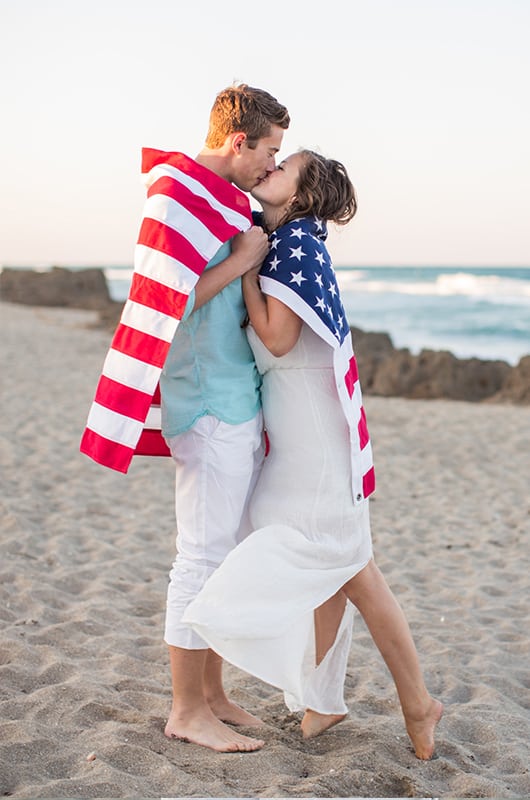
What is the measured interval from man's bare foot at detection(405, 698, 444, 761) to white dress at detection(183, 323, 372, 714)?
388 millimetres

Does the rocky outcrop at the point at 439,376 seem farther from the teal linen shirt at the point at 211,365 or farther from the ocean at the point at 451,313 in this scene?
the teal linen shirt at the point at 211,365

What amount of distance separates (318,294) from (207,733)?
1.43 meters

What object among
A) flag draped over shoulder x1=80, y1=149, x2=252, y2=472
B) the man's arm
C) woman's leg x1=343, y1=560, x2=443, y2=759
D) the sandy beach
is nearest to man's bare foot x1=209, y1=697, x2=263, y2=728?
the sandy beach

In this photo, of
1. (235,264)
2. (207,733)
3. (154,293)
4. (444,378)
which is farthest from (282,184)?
(444,378)

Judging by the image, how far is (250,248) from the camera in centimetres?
273

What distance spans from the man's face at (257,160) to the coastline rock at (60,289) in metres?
26.2

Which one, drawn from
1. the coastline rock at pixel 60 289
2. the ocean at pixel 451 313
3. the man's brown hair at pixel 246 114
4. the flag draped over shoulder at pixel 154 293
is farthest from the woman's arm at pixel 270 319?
the coastline rock at pixel 60 289

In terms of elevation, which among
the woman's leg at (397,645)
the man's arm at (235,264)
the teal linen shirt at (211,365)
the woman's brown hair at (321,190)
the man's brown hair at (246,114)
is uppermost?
the man's brown hair at (246,114)

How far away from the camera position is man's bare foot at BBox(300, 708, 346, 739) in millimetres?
3084

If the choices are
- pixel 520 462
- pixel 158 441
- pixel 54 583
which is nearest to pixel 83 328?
pixel 520 462

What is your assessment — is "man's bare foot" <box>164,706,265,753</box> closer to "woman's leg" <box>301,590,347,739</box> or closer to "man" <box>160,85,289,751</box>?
"man" <box>160,85,289,751</box>

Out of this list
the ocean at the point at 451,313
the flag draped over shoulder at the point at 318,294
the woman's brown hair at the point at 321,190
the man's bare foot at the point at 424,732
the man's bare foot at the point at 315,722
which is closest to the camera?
the flag draped over shoulder at the point at 318,294

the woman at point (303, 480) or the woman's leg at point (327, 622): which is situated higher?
the woman at point (303, 480)

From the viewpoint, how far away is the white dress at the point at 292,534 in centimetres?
258
